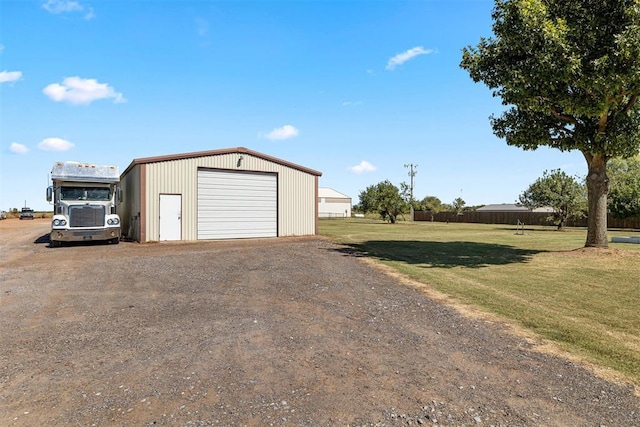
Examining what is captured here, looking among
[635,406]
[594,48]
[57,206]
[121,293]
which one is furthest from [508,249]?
[57,206]

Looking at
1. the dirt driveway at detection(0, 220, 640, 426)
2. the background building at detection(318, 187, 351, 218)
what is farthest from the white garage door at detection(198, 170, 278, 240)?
the background building at detection(318, 187, 351, 218)

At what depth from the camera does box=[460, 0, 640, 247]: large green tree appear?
11.6 meters

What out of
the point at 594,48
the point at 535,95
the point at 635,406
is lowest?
the point at 635,406

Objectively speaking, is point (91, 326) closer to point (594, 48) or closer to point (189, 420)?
point (189, 420)

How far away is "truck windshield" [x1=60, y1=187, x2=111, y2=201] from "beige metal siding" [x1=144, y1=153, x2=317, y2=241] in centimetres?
190

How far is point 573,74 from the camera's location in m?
11.7

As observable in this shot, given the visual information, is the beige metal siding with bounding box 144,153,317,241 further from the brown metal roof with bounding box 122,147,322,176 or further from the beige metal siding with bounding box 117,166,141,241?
the beige metal siding with bounding box 117,166,141,241

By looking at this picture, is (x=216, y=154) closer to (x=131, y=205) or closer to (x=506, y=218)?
(x=131, y=205)

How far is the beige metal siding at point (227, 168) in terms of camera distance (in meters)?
19.3

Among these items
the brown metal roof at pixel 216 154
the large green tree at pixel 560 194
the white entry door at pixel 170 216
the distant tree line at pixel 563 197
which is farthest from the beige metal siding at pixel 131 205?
the large green tree at pixel 560 194

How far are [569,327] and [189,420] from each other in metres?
5.98

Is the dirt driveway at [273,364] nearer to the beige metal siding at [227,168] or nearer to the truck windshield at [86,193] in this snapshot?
the truck windshield at [86,193]

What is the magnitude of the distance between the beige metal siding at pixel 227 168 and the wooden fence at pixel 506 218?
3276 centimetres

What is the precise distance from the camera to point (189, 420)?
3.34 metres
